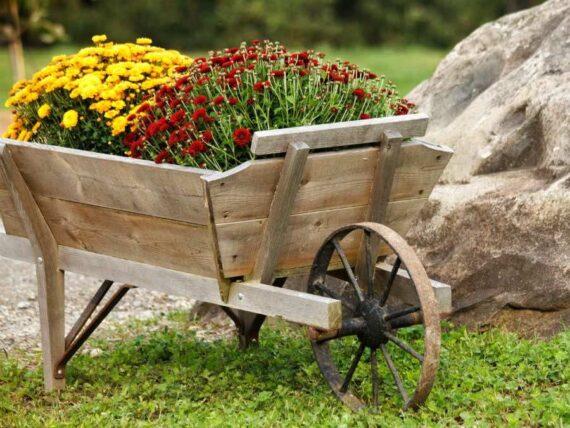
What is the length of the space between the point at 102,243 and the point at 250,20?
22.3m

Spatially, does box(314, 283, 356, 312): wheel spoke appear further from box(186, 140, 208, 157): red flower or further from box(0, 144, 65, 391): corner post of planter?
box(0, 144, 65, 391): corner post of planter

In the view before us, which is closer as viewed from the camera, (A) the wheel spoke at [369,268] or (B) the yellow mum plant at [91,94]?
(A) the wheel spoke at [369,268]

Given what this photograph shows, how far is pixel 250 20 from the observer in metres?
25.9

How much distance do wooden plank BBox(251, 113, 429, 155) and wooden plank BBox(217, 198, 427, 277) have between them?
29 cm

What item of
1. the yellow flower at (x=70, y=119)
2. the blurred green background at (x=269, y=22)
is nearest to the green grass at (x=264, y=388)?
the yellow flower at (x=70, y=119)

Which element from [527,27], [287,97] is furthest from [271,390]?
[527,27]

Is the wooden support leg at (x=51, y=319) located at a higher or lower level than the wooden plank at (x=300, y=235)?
lower

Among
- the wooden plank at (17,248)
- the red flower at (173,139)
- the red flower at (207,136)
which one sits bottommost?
the wooden plank at (17,248)

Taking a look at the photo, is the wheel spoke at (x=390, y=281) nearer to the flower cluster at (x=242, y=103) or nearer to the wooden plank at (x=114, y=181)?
the flower cluster at (x=242, y=103)

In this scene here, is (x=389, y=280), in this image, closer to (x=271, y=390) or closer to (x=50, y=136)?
(x=271, y=390)

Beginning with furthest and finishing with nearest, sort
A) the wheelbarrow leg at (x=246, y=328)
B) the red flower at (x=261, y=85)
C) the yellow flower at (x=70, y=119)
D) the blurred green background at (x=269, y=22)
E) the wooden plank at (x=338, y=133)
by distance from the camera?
1. the blurred green background at (x=269, y=22)
2. the wheelbarrow leg at (x=246, y=328)
3. the yellow flower at (x=70, y=119)
4. the red flower at (x=261, y=85)
5. the wooden plank at (x=338, y=133)

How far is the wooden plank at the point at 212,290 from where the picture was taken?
358 centimetres

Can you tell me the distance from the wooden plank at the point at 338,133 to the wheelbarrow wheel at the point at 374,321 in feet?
1.06

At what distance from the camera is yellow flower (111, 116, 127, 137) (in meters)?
4.16
